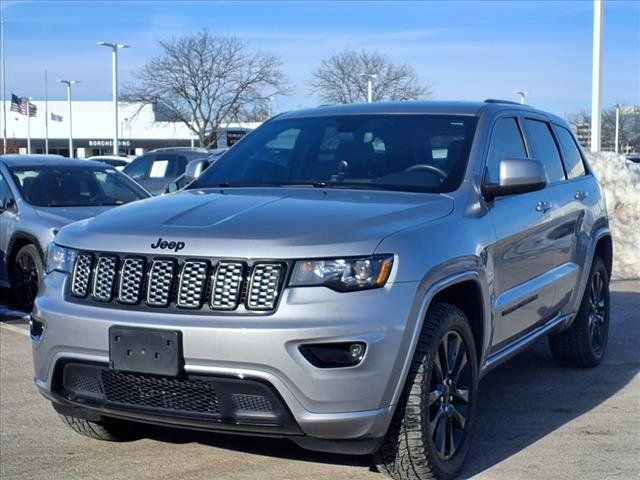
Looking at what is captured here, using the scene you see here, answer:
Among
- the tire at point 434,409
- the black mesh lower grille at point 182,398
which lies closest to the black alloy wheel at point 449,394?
the tire at point 434,409

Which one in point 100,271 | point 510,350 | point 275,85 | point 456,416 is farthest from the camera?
point 275,85

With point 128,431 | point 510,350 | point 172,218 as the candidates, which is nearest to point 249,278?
point 172,218

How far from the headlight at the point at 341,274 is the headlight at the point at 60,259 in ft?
3.90

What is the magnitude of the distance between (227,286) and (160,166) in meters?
14.3

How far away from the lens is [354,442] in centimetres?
395

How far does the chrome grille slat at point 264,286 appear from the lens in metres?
3.81

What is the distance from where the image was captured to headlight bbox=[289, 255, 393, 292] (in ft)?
12.5

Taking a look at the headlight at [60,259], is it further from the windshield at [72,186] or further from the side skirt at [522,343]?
the windshield at [72,186]

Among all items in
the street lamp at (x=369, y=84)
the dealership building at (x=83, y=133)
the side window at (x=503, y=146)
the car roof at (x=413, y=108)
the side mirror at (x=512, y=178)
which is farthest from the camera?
the dealership building at (x=83, y=133)

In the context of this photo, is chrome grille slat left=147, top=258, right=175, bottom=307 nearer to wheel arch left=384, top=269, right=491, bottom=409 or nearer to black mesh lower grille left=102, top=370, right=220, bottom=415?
black mesh lower grille left=102, top=370, right=220, bottom=415

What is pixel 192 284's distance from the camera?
3.93m

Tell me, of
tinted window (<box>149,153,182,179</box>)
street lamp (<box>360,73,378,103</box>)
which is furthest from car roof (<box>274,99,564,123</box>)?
street lamp (<box>360,73,378,103</box>)

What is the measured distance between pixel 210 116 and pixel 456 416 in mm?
39140

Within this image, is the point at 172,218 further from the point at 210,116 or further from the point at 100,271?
the point at 210,116
